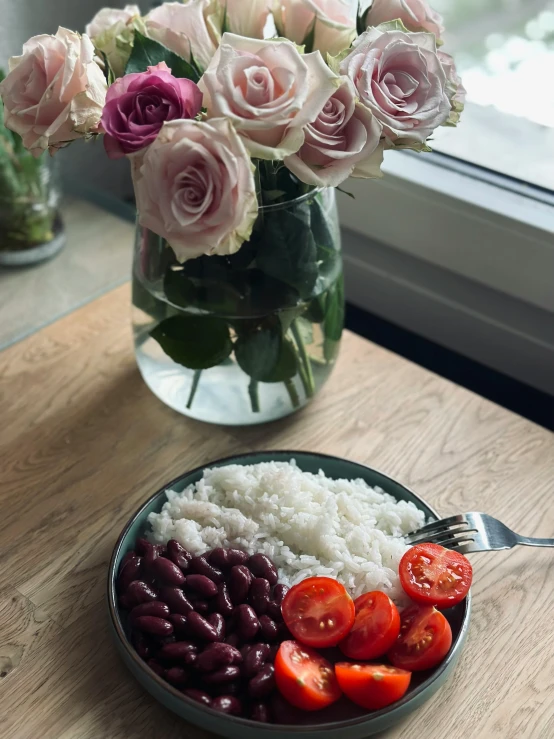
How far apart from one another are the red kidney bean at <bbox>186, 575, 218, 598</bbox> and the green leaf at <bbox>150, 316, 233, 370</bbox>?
0.22 metres

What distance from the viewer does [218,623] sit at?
68 cm

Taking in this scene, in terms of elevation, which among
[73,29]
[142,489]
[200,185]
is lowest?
[142,489]

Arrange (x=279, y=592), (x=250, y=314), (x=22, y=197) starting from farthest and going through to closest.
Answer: (x=22, y=197), (x=250, y=314), (x=279, y=592)

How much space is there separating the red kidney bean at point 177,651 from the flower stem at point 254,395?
0.31 m

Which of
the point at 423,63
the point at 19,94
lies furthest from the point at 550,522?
the point at 19,94

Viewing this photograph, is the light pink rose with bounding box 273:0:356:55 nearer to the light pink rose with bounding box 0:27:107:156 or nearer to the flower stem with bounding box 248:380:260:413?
the light pink rose with bounding box 0:27:107:156

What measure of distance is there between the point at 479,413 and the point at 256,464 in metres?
0.31

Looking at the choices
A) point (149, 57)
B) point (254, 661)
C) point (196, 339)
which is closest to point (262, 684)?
point (254, 661)

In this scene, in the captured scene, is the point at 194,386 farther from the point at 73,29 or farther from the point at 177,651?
the point at 73,29

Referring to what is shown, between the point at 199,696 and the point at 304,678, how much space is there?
8cm

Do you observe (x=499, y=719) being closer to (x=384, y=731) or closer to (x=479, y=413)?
(x=384, y=731)

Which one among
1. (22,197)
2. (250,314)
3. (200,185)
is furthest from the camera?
(22,197)

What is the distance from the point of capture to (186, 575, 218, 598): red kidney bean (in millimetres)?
697

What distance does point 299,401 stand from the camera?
0.93 m
